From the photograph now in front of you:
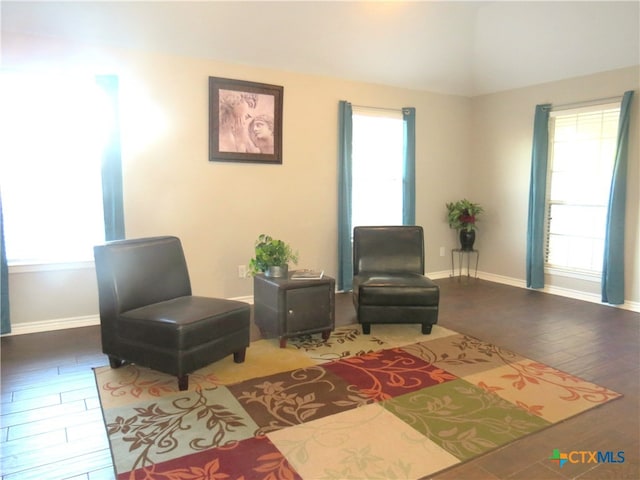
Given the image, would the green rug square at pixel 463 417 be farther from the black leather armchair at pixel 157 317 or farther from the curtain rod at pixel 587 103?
the curtain rod at pixel 587 103

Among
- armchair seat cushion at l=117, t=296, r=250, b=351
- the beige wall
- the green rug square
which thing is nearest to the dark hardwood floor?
the green rug square

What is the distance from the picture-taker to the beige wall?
3990mm

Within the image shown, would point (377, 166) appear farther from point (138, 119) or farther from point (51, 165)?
point (51, 165)

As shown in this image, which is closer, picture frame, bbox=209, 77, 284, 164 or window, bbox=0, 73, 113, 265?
window, bbox=0, 73, 113, 265

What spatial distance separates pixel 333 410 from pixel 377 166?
352 cm

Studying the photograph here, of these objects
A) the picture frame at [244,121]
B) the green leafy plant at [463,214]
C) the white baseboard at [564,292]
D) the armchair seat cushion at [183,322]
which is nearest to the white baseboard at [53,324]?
the armchair seat cushion at [183,322]

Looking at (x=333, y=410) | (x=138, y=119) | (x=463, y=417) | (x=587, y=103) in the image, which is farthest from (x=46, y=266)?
(x=587, y=103)

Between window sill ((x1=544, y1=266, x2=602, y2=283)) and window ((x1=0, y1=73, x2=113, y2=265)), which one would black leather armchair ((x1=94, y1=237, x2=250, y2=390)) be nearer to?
window ((x1=0, y1=73, x2=113, y2=265))

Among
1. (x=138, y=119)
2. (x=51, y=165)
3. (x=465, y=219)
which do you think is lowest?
(x=465, y=219)

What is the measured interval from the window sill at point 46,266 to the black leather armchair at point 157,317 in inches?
43.3

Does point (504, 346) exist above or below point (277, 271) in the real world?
below

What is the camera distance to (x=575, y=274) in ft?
16.8

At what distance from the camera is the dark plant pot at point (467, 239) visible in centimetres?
590

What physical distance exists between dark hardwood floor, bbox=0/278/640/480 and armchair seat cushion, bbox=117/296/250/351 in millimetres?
471
